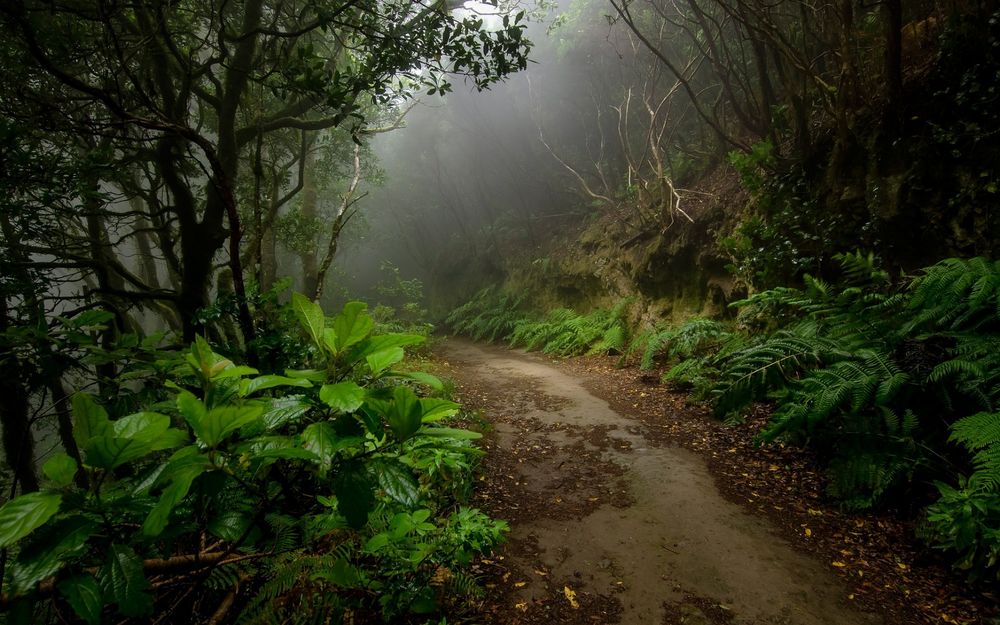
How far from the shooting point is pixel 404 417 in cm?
113

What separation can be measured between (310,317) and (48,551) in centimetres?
77

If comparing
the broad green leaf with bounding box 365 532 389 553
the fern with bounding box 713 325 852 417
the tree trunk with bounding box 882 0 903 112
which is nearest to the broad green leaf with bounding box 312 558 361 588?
the broad green leaf with bounding box 365 532 389 553

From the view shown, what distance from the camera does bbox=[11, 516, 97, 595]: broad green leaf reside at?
2.73ft

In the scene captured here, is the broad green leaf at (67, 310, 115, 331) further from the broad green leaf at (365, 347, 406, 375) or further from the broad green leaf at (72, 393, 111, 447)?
the broad green leaf at (365, 347, 406, 375)

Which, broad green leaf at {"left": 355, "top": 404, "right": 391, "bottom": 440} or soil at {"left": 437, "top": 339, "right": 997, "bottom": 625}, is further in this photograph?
soil at {"left": 437, "top": 339, "right": 997, "bottom": 625}

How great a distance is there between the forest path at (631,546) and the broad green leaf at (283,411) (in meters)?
1.93

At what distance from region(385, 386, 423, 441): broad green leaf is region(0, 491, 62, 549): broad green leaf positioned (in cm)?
68

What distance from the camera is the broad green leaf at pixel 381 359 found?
1279mm

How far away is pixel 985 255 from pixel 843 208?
1.66 m

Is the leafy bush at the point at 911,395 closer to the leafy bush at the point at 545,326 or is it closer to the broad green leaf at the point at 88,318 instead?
the broad green leaf at the point at 88,318

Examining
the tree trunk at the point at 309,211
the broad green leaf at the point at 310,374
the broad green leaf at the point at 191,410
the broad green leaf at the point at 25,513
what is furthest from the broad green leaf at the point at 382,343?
the tree trunk at the point at 309,211

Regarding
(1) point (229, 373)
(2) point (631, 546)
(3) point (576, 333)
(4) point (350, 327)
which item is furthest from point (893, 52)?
(3) point (576, 333)

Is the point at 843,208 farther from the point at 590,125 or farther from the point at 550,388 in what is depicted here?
the point at 590,125

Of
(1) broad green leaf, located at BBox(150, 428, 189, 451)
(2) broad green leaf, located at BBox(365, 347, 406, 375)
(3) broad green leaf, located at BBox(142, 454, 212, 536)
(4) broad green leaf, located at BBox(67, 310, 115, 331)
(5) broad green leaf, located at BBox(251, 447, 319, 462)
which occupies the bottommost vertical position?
(3) broad green leaf, located at BBox(142, 454, 212, 536)
